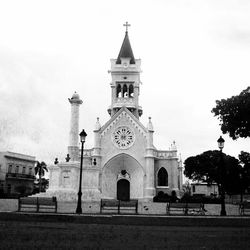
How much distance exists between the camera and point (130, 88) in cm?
6103

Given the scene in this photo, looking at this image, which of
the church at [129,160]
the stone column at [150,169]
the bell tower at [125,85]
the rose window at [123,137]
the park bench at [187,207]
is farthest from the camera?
the bell tower at [125,85]

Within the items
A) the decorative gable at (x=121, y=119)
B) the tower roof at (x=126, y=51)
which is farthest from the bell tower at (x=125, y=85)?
the decorative gable at (x=121, y=119)

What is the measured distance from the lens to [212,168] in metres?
69.9

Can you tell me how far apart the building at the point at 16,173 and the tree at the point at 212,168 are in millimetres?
32553

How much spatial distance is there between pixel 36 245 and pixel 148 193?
1699 inches

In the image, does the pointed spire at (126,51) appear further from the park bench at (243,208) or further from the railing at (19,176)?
the park bench at (243,208)

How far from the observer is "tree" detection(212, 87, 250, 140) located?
2723 centimetres

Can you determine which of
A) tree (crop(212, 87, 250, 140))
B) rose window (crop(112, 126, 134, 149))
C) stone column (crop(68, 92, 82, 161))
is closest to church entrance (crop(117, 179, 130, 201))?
rose window (crop(112, 126, 134, 149))

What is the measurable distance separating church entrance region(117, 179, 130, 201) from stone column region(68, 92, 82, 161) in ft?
49.0

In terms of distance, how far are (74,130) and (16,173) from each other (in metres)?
30.1

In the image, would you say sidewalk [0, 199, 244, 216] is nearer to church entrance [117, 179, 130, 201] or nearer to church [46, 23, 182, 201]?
church [46, 23, 182, 201]

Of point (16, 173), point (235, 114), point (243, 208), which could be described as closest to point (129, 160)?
point (16, 173)

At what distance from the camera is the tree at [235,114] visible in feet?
89.4

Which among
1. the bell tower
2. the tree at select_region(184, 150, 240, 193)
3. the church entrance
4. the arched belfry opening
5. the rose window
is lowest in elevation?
the church entrance
